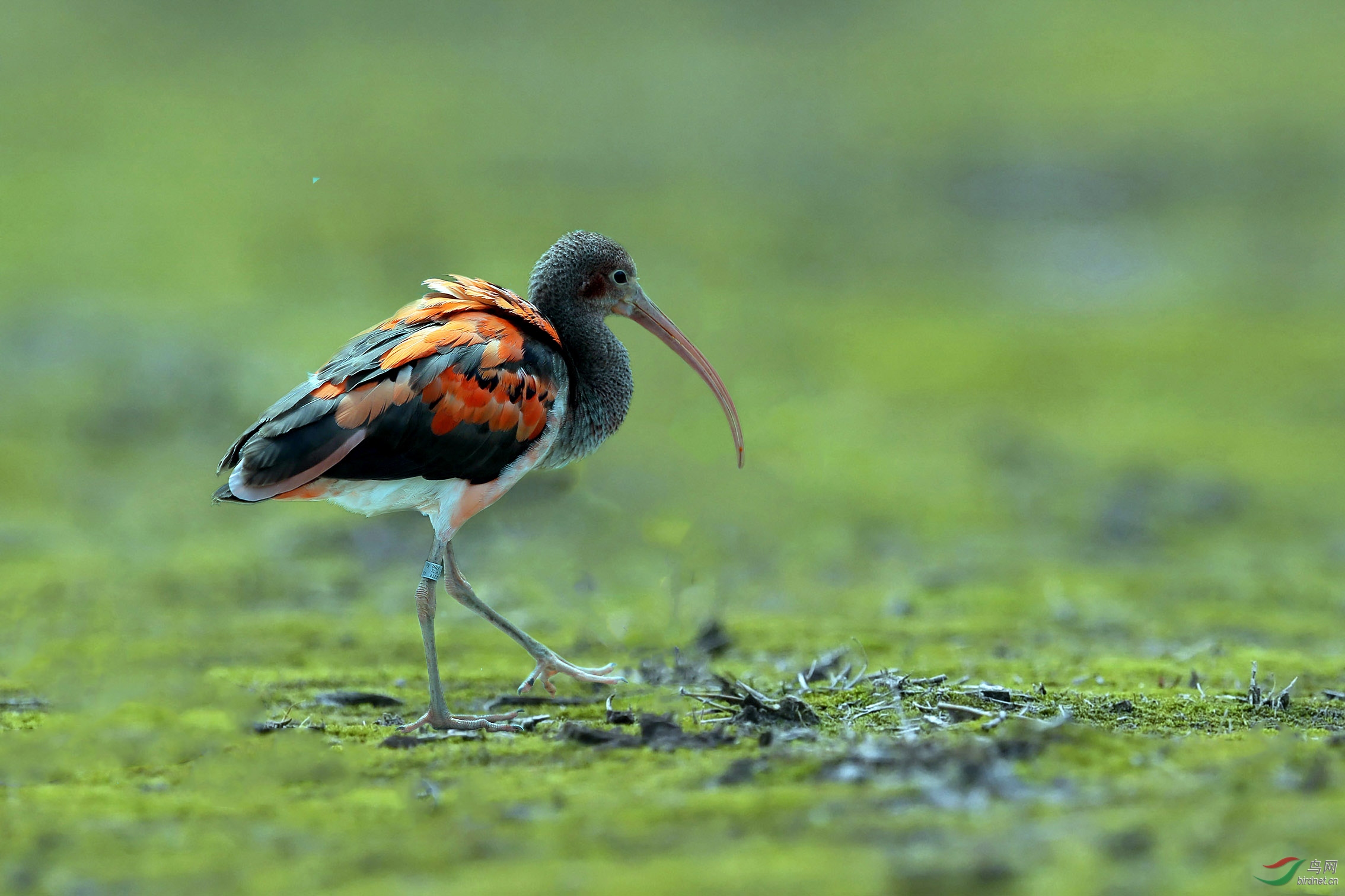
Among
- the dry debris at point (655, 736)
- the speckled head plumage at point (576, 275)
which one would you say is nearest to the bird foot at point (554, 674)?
the dry debris at point (655, 736)

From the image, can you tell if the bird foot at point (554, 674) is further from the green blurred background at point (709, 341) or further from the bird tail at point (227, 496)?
the bird tail at point (227, 496)

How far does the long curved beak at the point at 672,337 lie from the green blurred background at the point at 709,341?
2.09 m

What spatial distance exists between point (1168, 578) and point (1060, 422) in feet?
Result: 29.6

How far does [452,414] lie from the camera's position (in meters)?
8.27

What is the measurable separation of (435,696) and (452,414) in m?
1.75

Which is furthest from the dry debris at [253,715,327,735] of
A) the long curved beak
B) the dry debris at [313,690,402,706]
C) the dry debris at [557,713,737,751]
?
the long curved beak

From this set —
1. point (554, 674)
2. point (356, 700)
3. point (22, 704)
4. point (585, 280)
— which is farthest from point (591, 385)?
point (22, 704)

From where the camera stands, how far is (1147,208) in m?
45.8

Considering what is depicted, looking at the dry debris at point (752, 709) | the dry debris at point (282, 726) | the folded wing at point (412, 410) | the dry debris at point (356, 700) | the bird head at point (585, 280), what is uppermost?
the bird head at point (585, 280)

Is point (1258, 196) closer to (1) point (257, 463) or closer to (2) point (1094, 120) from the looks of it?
(2) point (1094, 120)

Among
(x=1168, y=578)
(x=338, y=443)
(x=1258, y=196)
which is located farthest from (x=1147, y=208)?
(x=338, y=443)

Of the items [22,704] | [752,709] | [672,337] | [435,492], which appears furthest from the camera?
[672,337]

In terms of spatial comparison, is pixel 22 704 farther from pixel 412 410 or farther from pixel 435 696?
pixel 412 410

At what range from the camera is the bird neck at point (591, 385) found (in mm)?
9383
